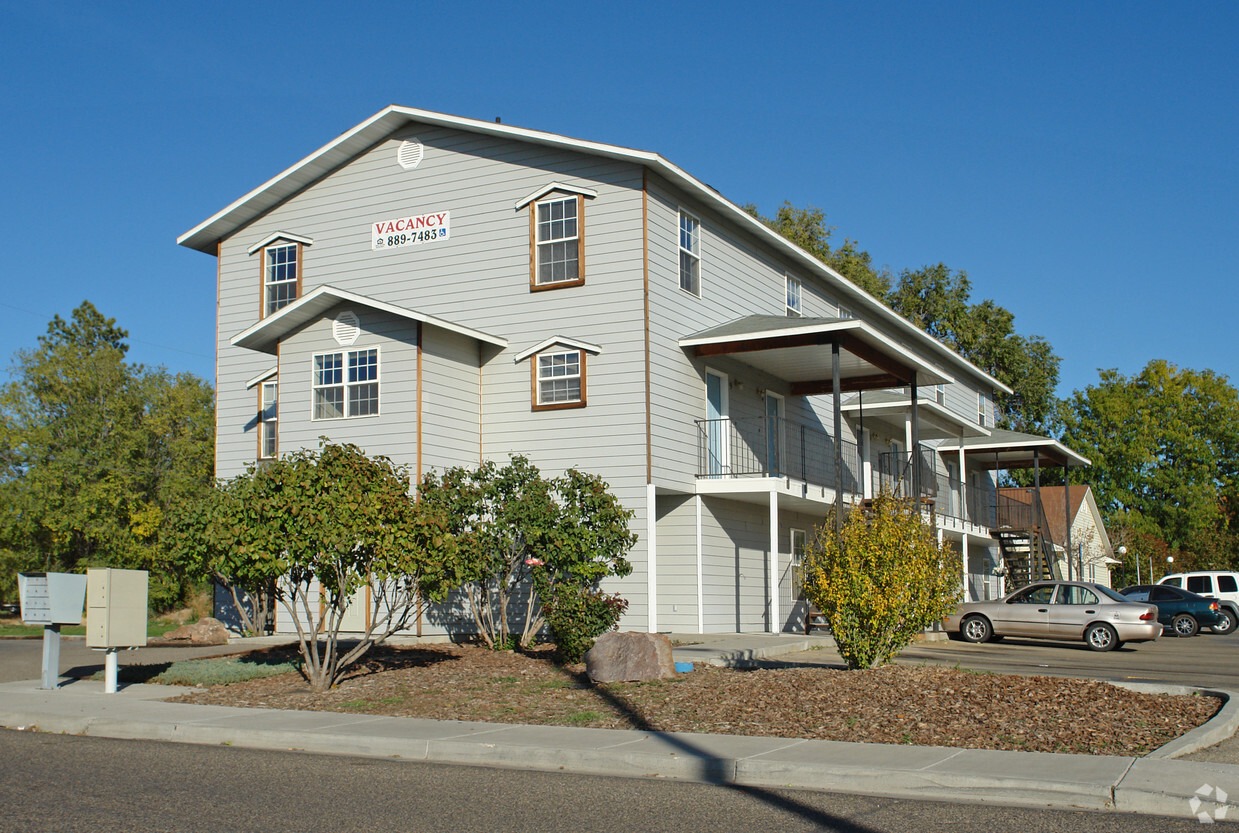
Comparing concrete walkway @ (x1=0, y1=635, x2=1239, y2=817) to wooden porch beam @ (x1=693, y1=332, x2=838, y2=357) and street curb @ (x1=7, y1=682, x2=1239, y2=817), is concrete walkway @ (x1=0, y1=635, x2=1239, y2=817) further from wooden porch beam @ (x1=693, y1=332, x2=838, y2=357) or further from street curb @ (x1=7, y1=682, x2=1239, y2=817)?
wooden porch beam @ (x1=693, y1=332, x2=838, y2=357)

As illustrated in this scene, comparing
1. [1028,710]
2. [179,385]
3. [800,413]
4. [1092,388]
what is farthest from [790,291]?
[1092,388]

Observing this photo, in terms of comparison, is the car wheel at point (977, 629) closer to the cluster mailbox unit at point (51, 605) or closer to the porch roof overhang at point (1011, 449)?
the porch roof overhang at point (1011, 449)

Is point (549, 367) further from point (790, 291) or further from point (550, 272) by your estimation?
point (790, 291)

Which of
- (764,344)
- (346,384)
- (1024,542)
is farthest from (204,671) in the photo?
(1024,542)

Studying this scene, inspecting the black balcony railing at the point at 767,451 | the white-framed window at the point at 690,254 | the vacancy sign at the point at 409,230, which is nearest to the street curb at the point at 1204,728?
the black balcony railing at the point at 767,451

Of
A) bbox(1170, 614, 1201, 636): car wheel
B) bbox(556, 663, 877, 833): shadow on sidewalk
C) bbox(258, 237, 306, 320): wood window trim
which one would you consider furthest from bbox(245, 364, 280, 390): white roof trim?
bbox(1170, 614, 1201, 636): car wheel

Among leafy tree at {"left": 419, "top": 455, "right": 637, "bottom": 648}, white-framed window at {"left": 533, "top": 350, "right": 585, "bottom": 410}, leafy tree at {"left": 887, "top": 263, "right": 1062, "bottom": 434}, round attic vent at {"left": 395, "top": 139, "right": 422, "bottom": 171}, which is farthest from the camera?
leafy tree at {"left": 887, "top": 263, "right": 1062, "bottom": 434}

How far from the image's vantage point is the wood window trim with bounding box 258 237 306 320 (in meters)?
24.1

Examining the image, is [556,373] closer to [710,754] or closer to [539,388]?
[539,388]

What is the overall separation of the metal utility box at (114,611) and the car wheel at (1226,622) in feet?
90.2

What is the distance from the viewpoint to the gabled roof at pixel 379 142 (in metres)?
20.6

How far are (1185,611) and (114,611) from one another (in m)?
26.3

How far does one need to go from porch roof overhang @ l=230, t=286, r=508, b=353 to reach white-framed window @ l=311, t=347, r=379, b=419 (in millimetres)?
827

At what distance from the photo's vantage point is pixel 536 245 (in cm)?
2150
